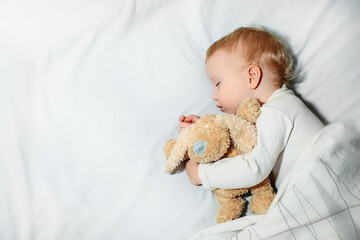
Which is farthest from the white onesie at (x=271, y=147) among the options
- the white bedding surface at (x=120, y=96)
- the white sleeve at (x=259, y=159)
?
the white bedding surface at (x=120, y=96)

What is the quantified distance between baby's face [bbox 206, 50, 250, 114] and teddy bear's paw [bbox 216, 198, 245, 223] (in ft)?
0.92

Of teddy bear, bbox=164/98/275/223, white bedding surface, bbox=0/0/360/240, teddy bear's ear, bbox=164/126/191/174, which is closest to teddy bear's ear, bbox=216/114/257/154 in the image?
teddy bear, bbox=164/98/275/223

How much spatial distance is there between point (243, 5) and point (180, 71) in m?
0.32

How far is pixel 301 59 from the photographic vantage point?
114cm

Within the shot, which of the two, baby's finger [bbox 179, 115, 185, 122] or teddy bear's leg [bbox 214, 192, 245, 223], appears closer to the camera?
teddy bear's leg [bbox 214, 192, 245, 223]

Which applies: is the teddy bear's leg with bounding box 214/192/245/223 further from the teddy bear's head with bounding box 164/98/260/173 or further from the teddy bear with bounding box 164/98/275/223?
the teddy bear's head with bounding box 164/98/260/173

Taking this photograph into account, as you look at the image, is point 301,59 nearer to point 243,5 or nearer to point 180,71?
point 243,5

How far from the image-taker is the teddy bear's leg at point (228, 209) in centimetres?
100

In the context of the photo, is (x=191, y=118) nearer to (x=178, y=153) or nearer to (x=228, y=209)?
(x=178, y=153)

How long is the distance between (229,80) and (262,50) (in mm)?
131

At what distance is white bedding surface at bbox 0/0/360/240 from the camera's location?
1013 mm

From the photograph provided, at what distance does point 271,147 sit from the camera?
926 mm

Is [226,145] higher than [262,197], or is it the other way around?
[226,145]

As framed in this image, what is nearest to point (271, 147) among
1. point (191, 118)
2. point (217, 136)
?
point (217, 136)
